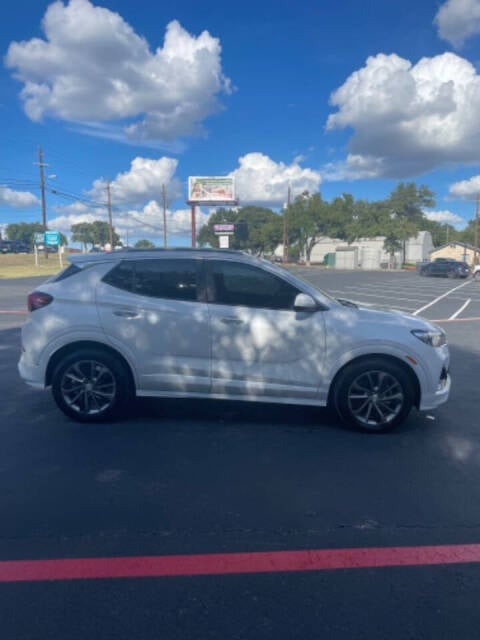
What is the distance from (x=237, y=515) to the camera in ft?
10.6

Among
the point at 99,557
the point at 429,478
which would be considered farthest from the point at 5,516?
the point at 429,478

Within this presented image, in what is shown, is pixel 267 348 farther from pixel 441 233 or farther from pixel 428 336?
pixel 441 233

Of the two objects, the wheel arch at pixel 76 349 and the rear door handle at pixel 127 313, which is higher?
the rear door handle at pixel 127 313

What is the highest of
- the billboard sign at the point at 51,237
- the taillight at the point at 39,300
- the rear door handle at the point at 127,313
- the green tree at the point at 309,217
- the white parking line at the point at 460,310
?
the green tree at the point at 309,217

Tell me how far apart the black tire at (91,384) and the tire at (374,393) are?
2.12m

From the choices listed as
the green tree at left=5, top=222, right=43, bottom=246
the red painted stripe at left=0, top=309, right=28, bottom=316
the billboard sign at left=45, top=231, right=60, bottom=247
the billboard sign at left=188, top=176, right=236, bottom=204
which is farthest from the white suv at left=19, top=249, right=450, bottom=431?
the green tree at left=5, top=222, right=43, bottom=246

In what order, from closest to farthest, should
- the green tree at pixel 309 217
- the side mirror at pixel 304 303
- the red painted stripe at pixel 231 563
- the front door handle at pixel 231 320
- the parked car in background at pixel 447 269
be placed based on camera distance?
the red painted stripe at pixel 231 563
the side mirror at pixel 304 303
the front door handle at pixel 231 320
the parked car in background at pixel 447 269
the green tree at pixel 309 217

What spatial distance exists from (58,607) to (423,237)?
84.9 m

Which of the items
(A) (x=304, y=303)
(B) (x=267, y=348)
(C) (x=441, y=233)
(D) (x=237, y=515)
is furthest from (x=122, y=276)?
(C) (x=441, y=233)

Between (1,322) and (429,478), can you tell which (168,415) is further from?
(1,322)

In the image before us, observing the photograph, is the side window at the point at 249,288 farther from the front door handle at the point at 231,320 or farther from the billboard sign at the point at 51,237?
the billboard sign at the point at 51,237

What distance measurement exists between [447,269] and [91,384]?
4169 cm

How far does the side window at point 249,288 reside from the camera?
4.73 metres

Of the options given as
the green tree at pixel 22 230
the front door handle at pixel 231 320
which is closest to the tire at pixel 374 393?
the front door handle at pixel 231 320
